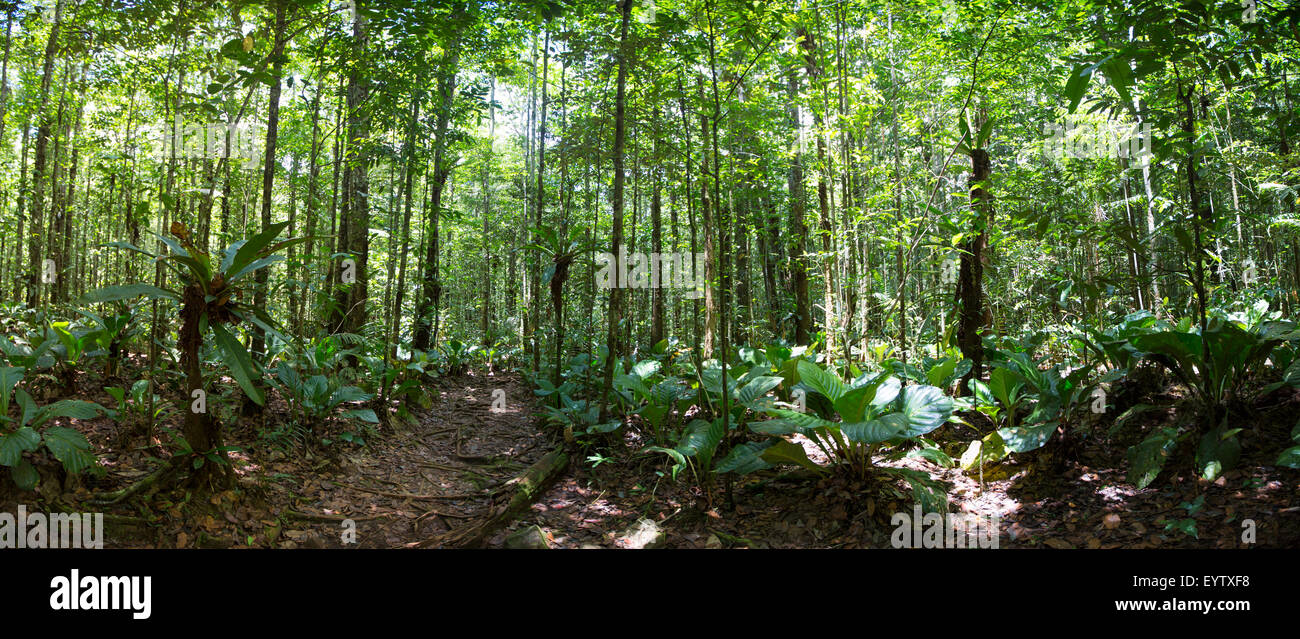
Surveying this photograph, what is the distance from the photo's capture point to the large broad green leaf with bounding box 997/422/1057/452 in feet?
12.9

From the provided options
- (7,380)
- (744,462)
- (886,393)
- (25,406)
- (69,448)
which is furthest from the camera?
(886,393)

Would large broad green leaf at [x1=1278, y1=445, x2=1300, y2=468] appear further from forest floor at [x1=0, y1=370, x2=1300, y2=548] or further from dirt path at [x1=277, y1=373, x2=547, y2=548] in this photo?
dirt path at [x1=277, y1=373, x2=547, y2=548]

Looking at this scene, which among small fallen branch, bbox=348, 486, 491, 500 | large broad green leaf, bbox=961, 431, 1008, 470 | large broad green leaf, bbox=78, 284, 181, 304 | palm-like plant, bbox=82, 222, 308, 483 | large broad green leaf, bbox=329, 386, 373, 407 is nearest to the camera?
large broad green leaf, bbox=78, 284, 181, 304

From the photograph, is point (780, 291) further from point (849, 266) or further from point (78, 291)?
point (78, 291)

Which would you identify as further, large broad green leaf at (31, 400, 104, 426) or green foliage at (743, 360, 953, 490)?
green foliage at (743, 360, 953, 490)

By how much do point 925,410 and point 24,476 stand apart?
493 cm

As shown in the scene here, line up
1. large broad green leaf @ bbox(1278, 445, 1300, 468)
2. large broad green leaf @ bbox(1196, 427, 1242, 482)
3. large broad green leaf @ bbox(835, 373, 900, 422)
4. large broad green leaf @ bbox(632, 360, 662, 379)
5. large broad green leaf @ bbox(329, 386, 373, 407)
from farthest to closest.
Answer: large broad green leaf @ bbox(632, 360, 662, 379), large broad green leaf @ bbox(329, 386, 373, 407), large broad green leaf @ bbox(835, 373, 900, 422), large broad green leaf @ bbox(1196, 427, 1242, 482), large broad green leaf @ bbox(1278, 445, 1300, 468)

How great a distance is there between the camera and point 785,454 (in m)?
3.83

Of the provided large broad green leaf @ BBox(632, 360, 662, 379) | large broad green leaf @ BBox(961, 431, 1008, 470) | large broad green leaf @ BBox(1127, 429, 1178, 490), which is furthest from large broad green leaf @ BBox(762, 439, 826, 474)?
large broad green leaf @ BBox(632, 360, 662, 379)

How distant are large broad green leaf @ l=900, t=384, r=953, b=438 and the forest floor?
564 mm

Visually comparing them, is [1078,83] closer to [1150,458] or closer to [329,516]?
[1150,458]

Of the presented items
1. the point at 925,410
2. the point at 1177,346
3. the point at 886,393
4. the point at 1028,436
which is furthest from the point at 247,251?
the point at 1177,346
